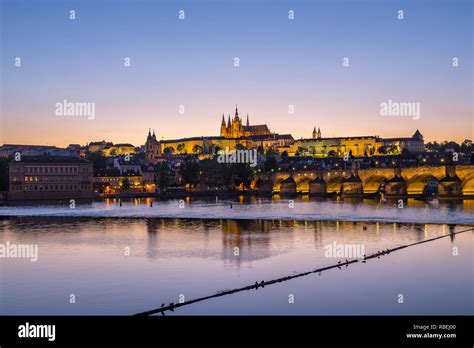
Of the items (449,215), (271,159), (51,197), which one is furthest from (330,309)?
(271,159)

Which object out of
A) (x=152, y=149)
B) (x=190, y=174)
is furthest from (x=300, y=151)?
(x=190, y=174)

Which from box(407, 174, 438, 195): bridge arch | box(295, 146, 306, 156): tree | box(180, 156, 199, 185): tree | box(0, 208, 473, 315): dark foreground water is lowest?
box(0, 208, 473, 315): dark foreground water

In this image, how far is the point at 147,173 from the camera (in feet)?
381

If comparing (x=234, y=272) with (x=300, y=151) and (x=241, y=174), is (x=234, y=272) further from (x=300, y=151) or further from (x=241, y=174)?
(x=300, y=151)

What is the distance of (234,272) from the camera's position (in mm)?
26656

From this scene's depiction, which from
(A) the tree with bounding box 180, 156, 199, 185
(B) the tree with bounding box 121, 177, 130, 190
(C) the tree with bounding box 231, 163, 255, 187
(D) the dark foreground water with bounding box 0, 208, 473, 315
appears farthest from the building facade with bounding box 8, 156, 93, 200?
(D) the dark foreground water with bounding box 0, 208, 473, 315

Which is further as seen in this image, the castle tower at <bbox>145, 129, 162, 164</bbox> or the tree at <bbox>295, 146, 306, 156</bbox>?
the tree at <bbox>295, 146, 306, 156</bbox>

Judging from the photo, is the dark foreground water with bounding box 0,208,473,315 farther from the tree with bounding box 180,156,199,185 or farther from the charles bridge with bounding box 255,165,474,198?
the tree with bounding box 180,156,199,185

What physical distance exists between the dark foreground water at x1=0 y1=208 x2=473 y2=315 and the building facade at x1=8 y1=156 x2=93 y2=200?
46802 millimetres

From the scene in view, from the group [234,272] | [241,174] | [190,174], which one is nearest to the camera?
[234,272]

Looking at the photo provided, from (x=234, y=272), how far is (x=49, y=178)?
230 feet

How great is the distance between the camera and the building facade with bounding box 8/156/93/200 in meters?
89.1

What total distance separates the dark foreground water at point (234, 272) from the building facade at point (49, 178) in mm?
46802
